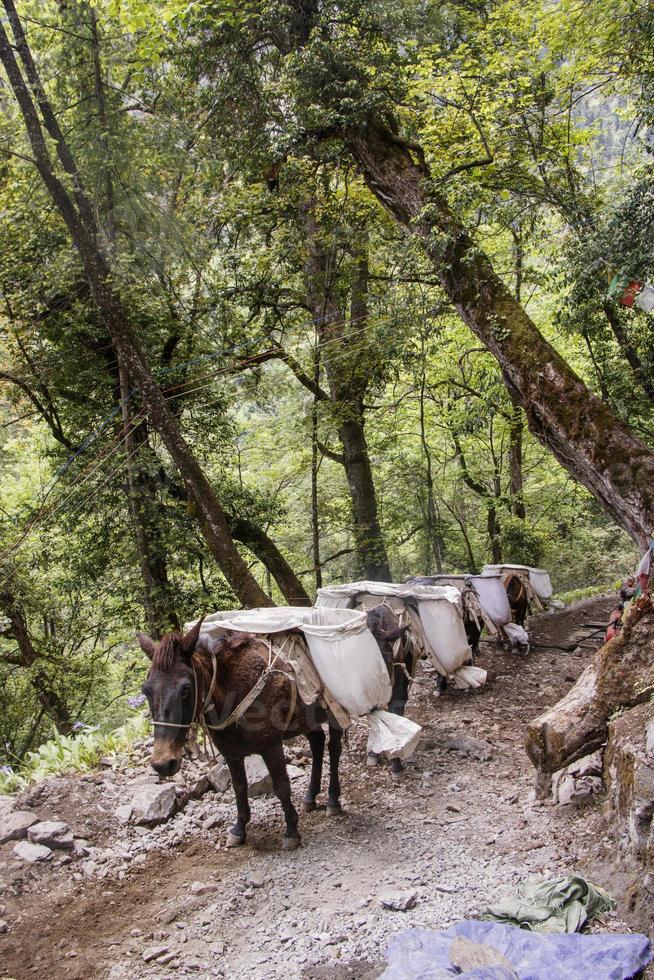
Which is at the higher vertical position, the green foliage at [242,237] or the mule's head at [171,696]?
the green foliage at [242,237]

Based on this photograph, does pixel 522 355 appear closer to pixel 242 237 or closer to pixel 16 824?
pixel 242 237

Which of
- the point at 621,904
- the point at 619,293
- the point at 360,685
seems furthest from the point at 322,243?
the point at 621,904

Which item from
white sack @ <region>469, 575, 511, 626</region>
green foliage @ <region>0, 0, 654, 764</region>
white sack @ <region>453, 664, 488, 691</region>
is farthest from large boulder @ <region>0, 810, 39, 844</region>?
white sack @ <region>469, 575, 511, 626</region>

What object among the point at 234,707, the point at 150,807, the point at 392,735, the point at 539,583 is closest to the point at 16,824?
the point at 150,807

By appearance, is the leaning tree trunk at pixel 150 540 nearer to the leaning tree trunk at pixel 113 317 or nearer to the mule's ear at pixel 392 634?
the leaning tree trunk at pixel 113 317

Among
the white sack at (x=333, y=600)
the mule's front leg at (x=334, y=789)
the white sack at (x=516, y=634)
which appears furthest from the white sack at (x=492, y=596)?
the mule's front leg at (x=334, y=789)

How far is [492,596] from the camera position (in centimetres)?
1152

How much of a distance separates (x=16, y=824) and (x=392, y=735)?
3.57 m

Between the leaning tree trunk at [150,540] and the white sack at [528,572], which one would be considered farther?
the white sack at [528,572]

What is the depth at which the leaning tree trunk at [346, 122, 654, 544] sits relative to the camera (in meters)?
7.98

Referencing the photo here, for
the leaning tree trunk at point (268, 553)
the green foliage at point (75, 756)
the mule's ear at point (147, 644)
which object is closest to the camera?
the mule's ear at point (147, 644)

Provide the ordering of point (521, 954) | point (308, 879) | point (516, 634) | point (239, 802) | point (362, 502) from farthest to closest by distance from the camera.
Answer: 1. point (362, 502)
2. point (516, 634)
3. point (239, 802)
4. point (308, 879)
5. point (521, 954)

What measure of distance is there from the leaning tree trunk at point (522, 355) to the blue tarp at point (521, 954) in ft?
16.8

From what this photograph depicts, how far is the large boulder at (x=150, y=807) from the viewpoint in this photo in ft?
21.5
